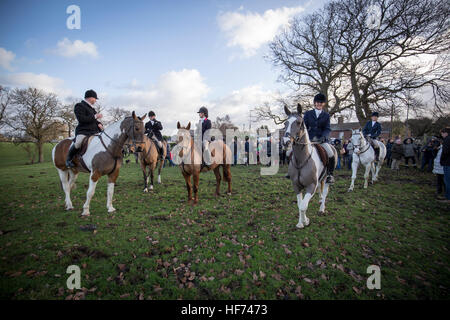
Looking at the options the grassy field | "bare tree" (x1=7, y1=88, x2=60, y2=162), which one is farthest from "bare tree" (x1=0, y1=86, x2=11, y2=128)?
the grassy field

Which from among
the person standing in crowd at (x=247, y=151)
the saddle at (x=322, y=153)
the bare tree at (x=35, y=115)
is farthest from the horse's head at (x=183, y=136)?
the bare tree at (x=35, y=115)

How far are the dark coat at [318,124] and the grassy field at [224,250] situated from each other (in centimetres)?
275

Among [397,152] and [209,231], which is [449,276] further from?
[397,152]

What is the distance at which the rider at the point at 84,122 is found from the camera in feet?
18.4

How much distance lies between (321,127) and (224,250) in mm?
4810

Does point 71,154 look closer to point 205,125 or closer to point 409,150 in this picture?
point 205,125

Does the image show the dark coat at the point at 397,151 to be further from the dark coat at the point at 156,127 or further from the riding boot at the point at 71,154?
the riding boot at the point at 71,154

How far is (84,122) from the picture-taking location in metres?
5.78

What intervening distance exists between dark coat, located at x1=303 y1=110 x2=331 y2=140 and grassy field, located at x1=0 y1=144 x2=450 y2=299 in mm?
2751

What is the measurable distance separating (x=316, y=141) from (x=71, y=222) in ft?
26.4

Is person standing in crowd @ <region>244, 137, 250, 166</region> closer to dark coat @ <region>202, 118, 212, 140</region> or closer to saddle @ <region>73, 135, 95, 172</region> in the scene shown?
dark coat @ <region>202, 118, 212, 140</region>
